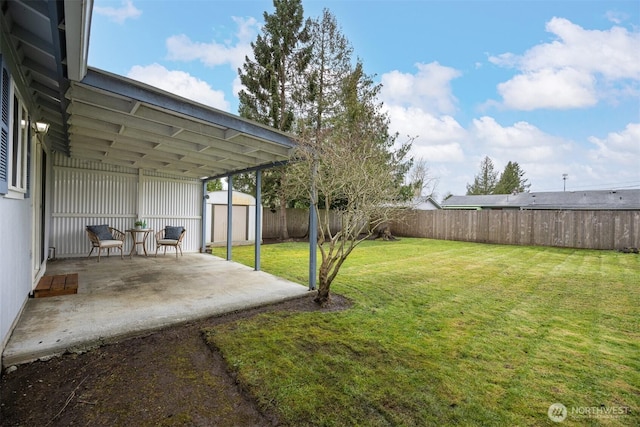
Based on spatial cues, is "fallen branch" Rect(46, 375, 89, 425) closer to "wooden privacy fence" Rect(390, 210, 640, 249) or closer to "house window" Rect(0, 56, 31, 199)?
"house window" Rect(0, 56, 31, 199)

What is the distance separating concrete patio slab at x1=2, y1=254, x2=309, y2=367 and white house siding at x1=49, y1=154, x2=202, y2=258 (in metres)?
0.93

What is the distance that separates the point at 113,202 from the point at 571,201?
930 inches

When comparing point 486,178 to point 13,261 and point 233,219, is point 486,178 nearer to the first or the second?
point 233,219

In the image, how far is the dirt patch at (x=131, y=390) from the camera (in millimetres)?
1831

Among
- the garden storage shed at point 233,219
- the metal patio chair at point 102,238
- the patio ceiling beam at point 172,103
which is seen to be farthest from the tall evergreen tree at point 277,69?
the patio ceiling beam at point 172,103

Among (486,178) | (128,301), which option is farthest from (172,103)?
(486,178)

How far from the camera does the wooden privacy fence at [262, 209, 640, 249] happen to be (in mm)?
10344

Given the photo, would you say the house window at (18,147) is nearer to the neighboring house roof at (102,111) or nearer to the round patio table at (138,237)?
the neighboring house roof at (102,111)

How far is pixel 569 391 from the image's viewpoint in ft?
7.16

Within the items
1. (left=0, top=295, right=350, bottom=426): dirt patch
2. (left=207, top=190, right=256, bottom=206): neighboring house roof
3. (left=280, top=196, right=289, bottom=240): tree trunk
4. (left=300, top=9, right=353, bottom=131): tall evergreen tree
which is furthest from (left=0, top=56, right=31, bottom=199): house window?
(left=300, top=9, right=353, bottom=131): tall evergreen tree

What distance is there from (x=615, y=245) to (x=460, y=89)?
9235 mm

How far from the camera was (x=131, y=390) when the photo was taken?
212 cm

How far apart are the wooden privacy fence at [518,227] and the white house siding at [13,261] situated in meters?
8.32

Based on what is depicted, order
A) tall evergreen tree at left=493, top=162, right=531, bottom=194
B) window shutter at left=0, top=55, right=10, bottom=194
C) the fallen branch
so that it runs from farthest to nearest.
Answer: tall evergreen tree at left=493, top=162, right=531, bottom=194 < window shutter at left=0, top=55, right=10, bottom=194 < the fallen branch
